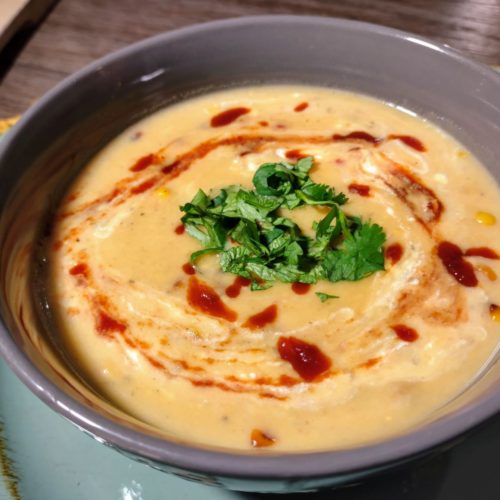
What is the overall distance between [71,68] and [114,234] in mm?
1400

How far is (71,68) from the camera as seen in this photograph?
310cm

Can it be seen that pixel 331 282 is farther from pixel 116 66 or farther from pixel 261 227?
pixel 116 66

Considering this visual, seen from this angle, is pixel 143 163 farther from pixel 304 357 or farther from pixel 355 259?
pixel 304 357

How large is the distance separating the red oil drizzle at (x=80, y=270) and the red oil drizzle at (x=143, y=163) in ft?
1.39

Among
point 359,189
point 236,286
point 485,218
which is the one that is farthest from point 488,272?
point 236,286

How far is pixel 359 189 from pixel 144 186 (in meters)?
0.69

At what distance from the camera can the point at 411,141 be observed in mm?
2260

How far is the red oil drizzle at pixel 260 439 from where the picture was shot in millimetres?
1504

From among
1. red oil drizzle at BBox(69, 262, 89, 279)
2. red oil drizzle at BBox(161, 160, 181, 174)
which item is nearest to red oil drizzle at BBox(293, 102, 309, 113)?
red oil drizzle at BBox(161, 160, 181, 174)

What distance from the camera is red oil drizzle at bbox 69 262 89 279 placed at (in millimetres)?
1938

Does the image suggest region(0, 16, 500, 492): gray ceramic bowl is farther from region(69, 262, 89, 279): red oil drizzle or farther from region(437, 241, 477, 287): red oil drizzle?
region(437, 241, 477, 287): red oil drizzle

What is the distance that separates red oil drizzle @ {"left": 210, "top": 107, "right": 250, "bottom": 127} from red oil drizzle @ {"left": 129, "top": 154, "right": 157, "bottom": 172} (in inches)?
10.4

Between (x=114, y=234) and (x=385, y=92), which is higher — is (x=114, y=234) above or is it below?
below

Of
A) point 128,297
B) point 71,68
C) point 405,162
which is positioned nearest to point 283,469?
point 128,297
